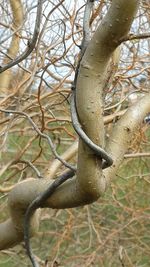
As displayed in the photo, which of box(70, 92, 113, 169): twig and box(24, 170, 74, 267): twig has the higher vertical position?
box(70, 92, 113, 169): twig

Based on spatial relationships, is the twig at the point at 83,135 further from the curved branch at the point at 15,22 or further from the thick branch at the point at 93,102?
the curved branch at the point at 15,22

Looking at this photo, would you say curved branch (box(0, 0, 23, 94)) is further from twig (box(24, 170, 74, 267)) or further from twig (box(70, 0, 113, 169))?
twig (box(70, 0, 113, 169))

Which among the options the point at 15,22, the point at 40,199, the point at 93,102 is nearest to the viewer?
the point at 93,102

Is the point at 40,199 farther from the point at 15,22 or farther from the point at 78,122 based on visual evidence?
the point at 15,22

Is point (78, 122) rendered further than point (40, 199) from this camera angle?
No

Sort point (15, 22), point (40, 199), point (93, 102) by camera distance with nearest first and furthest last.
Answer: point (93, 102)
point (40, 199)
point (15, 22)

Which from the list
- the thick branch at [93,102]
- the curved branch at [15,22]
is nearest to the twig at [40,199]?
the thick branch at [93,102]

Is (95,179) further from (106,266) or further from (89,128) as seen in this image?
(106,266)

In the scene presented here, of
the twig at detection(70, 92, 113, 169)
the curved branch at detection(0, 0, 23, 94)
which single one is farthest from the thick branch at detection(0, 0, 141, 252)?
the curved branch at detection(0, 0, 23, 94)

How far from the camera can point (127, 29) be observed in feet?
2.71

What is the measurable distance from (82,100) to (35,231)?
1.60ft

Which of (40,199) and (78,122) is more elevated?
(78,122)

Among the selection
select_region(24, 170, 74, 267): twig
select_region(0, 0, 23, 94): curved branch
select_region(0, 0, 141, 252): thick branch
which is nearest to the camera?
select_region(0, 0, 141, 252): thick branch

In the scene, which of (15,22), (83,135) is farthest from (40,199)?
(15,22)
